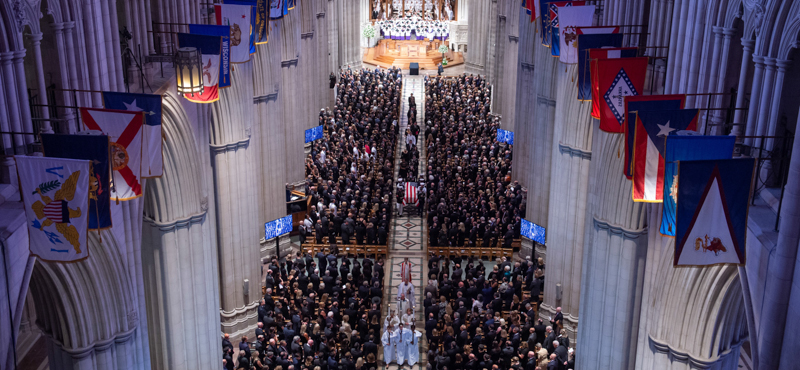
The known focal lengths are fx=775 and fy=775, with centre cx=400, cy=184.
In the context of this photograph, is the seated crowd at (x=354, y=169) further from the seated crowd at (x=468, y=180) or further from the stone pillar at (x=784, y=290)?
the stone pillar at (x=784, y=290)

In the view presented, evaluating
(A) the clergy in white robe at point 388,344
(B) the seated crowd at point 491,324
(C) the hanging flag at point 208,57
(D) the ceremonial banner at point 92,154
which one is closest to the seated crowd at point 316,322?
(A) the clergy in white robe at point 388,344

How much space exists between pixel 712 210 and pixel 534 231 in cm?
1459

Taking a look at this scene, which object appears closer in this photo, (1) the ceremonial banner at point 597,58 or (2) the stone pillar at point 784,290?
(2) the stone pillar at point 784,290

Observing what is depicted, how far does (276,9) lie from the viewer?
2583 centimetres

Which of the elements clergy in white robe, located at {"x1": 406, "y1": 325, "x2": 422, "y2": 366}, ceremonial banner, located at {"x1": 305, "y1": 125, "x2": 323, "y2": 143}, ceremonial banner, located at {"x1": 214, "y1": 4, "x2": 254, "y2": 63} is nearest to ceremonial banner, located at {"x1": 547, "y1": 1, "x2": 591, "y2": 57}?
ceremonial banner, located at {"x1": 214, "y1": 4, "x2": 254, "y2": 63}

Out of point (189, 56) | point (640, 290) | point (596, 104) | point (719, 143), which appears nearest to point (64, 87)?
point (189, 56)

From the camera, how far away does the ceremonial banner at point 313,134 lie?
116ft

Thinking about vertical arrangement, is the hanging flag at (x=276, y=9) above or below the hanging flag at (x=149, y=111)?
above

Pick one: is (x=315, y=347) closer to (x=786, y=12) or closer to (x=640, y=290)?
(x=640, y=290)

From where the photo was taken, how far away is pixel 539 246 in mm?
27156

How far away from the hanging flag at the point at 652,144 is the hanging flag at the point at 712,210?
1788 mm

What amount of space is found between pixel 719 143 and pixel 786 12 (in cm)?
218

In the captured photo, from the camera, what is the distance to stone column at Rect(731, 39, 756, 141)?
504 inches

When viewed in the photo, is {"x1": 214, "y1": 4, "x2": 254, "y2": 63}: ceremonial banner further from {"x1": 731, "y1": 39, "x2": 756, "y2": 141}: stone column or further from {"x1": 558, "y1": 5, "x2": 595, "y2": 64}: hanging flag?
{"x1": 731, "y1": 39, "x2": 756, "y2": 141}: stone column
